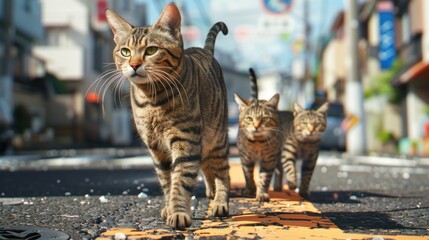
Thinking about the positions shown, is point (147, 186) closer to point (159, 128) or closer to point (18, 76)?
point (159, 128)

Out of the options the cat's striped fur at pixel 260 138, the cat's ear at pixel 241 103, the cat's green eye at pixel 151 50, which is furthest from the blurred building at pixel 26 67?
the cat's green eye at pixel 151 50

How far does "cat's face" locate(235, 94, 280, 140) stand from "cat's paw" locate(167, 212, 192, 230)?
1.60 metres

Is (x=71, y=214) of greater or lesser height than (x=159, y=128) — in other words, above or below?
below

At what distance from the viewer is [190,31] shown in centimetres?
3170

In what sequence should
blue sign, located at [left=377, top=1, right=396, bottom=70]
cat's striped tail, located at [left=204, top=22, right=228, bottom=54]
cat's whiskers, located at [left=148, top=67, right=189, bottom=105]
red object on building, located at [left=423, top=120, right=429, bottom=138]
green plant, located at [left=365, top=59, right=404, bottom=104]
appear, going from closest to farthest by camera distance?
cat's whiskers, located at [left=148, top=67, right=189, bottom=105] → cat's striped tail, located at [left=204, top=22, right=228, bottom=54] → red object on building, located at [left=423, top=120, right=429, bottom=138] → green plant, located at [left=365, top=59, right=404, bottom=104] → blue sign, located at [left=377, top=1, right=396, bottom=70]

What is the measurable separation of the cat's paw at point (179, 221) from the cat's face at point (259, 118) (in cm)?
160

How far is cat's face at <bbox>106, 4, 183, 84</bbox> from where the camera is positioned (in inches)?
134

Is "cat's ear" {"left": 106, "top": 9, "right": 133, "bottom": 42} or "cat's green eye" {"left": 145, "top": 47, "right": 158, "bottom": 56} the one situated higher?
"cat's ear" {"left": 106, "top": 9, "right": 133, "bottom": 42}

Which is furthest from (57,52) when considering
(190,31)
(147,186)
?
(147,186)

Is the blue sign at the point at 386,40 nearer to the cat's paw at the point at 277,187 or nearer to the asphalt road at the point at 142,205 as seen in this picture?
the asphalt road at the point at 142,205

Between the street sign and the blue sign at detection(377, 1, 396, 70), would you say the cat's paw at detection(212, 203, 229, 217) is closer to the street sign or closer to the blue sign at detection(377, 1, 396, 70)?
the street sign

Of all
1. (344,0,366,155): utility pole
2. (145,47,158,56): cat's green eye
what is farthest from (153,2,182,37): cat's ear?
(344,0,366,155): utility pole

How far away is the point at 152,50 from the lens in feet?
11.4

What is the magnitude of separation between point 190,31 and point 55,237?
29.2 m
